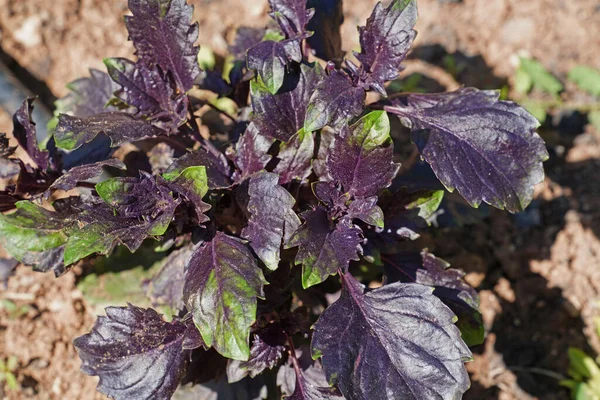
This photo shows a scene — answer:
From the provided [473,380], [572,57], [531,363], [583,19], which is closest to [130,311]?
[473,380]

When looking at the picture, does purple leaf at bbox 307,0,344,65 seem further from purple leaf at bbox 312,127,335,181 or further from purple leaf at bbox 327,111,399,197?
purple leaf at bbox 327,111,399,197

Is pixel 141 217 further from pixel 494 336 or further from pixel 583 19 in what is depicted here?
pixel 583 19

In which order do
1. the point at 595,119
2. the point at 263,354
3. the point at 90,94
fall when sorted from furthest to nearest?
the point at 595,119, the point at 90,94, the point at 263,354

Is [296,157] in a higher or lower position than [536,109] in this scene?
higher

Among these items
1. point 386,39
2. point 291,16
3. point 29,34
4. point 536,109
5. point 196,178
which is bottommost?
point 536,109

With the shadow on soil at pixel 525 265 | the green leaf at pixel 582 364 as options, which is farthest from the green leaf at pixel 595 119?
the green leaf at pixel 582 364

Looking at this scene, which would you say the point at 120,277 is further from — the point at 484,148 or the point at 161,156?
the point at 484,148

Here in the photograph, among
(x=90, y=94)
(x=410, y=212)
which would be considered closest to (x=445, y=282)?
(x=410, y=212)
